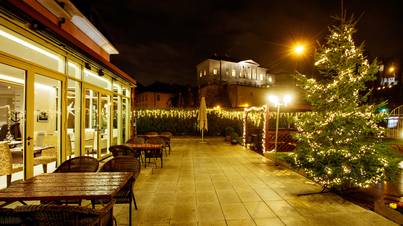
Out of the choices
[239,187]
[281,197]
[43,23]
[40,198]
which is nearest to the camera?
[40,198]

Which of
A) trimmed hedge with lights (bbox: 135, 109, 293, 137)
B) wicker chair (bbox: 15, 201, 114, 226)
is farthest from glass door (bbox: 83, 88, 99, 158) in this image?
trimmed hedge with lights (bbox: 135, 109, 293, 137)

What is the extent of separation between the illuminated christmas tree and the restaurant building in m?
5.09

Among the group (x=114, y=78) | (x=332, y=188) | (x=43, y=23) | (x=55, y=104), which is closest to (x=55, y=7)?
(x=114, y=78)

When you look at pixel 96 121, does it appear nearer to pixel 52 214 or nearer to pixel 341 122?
pixel 52 214

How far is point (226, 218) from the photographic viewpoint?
13.1ft

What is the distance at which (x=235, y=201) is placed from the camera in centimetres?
478

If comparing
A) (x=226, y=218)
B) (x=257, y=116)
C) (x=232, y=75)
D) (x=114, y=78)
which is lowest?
(x=226, y=218)

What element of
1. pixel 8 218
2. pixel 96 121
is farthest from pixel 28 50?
pixel 8 218

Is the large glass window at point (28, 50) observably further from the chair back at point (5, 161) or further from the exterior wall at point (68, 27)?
the chair back at point (5, 161)

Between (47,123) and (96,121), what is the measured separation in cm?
151

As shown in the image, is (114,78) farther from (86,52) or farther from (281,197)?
(281,197)

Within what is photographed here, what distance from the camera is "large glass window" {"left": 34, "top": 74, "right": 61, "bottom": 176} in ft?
19.7

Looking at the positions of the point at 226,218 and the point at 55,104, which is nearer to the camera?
the point at 226,218

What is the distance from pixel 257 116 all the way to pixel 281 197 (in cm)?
1284
